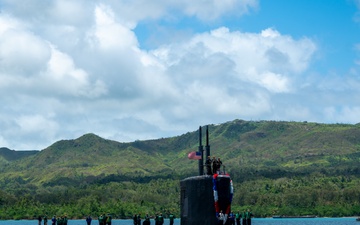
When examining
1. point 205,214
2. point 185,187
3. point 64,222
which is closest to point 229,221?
point 205,214

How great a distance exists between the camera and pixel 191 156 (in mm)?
32562

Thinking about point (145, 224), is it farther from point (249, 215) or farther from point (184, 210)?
point (184, 210)

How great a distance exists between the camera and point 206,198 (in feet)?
88.8

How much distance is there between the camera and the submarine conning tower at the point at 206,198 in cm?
2636

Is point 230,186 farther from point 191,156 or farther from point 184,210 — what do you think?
point 191,156

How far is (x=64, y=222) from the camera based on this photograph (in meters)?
60.4

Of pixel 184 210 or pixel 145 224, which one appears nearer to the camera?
pixel 184 210

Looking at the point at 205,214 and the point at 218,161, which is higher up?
the point at 218,161

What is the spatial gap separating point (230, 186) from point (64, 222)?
36569mm

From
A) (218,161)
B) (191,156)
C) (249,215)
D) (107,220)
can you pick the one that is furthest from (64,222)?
(218,161)

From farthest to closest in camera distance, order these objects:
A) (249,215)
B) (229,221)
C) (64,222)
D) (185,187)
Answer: (64,222) → (249,215) → (185,187) → (229,221)

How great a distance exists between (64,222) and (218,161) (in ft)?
117

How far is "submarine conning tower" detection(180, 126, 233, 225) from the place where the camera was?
2636 centimetres

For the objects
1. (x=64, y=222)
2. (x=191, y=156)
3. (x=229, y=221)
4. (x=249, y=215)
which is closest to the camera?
(x=229, y=221)
